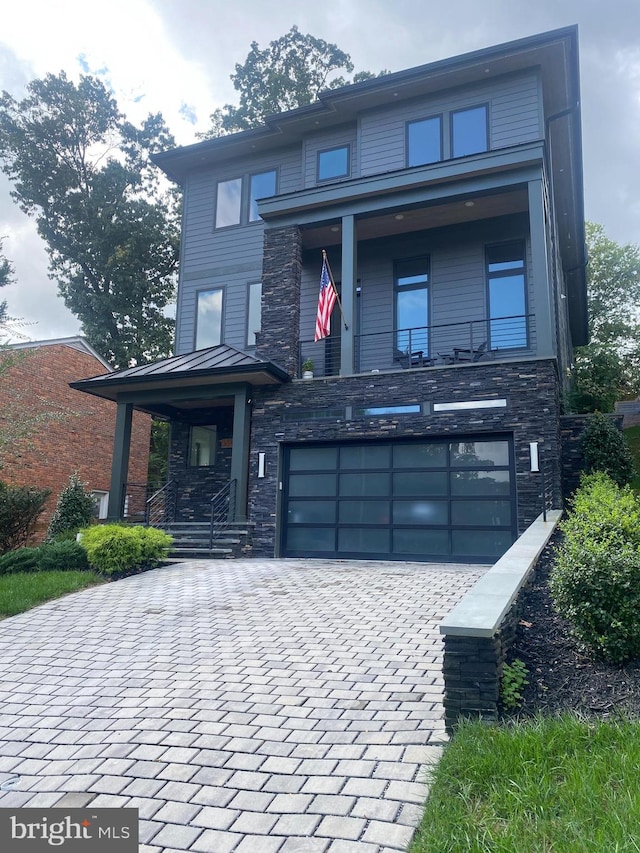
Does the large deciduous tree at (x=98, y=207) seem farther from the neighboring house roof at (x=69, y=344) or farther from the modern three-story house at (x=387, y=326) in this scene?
the modern three-story house at (x=387, y=326)

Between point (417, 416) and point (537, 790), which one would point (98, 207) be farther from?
point (537, 790)

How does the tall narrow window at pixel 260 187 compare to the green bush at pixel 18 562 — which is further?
the tall narrow window at pixel 260 187

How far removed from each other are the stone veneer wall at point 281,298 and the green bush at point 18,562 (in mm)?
6312

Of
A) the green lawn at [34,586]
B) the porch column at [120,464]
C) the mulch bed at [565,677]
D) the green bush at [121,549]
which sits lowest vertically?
the green lawn at [34,586]

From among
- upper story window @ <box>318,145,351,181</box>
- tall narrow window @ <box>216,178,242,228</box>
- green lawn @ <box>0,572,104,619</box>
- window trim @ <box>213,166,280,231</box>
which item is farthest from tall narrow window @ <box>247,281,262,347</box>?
green lawn @ <box>0,572,104,619</box>

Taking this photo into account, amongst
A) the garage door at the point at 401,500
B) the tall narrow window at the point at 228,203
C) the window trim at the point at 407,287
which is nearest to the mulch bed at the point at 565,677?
the garage door at the point at 401,500

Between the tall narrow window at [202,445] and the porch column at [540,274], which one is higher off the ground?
the porch column at [540,274]

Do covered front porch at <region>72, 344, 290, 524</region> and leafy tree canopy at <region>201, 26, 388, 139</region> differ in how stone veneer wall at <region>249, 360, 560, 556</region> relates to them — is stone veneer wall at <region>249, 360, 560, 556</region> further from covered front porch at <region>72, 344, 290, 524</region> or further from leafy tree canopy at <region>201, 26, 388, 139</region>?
leafy tree canopy at <region>201, 26, 388, 139</region>

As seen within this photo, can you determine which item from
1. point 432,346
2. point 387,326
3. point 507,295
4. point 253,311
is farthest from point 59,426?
point 507,295

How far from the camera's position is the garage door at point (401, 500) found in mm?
11648

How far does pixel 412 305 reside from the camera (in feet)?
48.5

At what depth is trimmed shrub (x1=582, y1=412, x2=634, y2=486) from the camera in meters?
12.3

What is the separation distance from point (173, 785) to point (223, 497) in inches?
468

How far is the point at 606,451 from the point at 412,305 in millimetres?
5422
